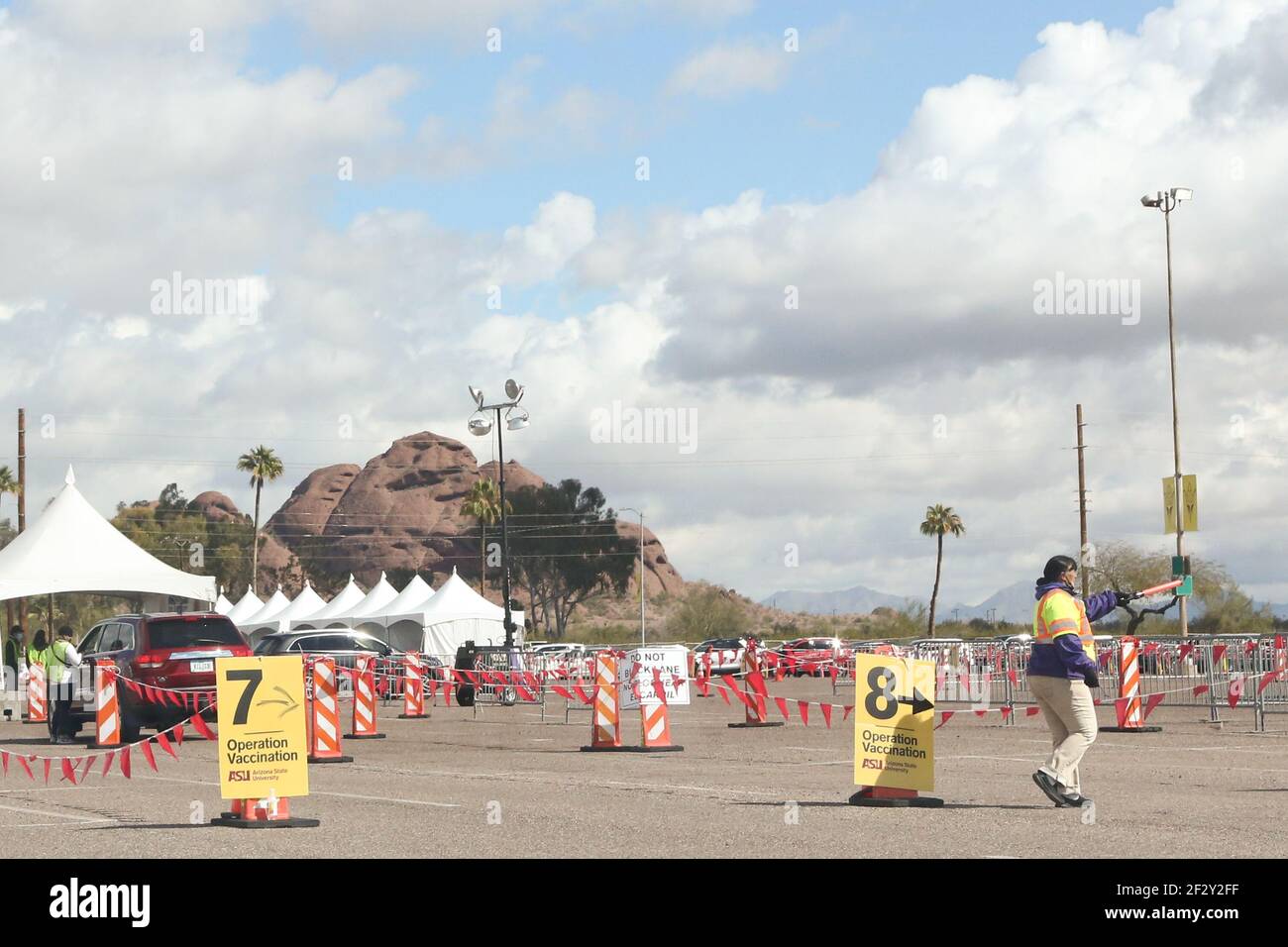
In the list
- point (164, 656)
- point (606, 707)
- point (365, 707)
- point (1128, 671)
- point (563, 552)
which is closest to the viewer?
point (606, 707)

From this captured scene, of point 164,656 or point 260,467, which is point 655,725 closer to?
point 164,656

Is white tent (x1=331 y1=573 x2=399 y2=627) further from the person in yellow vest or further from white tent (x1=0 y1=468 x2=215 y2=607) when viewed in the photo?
the person in yellow vest

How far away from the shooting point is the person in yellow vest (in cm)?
2442

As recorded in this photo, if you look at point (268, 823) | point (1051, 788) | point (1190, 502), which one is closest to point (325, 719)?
point (268, 823)

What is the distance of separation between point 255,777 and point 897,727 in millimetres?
5034

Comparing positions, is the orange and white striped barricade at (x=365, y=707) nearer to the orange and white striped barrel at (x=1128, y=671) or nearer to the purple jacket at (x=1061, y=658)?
the orange and white striped barrel at (x=1128, y=671)

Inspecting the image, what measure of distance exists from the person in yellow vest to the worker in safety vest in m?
16.2

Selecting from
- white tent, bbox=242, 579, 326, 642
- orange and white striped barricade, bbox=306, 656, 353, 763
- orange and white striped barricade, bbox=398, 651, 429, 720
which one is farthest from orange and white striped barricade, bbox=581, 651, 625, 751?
white tent, bbox=242, 579, 326, 642

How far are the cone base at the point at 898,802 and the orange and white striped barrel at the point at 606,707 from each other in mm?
8168

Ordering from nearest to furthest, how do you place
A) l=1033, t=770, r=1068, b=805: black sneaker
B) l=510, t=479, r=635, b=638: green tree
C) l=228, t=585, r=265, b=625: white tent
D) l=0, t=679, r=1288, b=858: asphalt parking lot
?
l=0, t=679, r=1288, b=858: asphalt parking lot → l=1033, t=770, r=1068, b=805: black sneaker → l=228, t=585, r=265, b=625: white tent → l=510, t=479, r=635, b=638: green tree

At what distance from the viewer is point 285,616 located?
63.2m

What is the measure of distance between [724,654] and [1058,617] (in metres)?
37.5

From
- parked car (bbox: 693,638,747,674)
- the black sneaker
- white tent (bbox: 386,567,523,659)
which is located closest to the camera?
the black sneaker

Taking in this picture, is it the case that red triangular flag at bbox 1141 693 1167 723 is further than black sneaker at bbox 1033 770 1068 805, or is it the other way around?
red triangular flag at bbox 1141 693 1167 723
